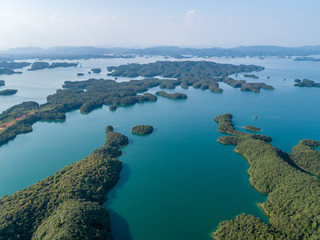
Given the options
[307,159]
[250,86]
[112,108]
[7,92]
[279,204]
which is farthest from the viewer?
[250,86]

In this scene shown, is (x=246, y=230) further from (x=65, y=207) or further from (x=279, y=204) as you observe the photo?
(x=65, y=207)

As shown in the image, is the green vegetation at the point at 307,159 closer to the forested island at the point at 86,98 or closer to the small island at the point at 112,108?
the small island at the point at 112,108

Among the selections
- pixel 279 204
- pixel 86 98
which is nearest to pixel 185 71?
pixel 86 98

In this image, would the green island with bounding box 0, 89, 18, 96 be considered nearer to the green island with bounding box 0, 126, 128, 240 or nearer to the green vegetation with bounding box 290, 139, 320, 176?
the green island with bounding box 0, 126, 128, 240

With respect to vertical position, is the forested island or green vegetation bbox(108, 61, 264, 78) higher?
green vegetation bbox(108, 61, 264, 78)

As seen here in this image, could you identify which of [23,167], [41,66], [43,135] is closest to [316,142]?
[23,167]

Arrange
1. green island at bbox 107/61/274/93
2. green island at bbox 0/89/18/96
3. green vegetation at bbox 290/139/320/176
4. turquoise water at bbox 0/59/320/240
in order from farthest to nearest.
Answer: green island at bbox 107/61/274/93 < green island at bbox 0/89/18/96 < green vegetation at bbox 290/139/320/176 < turquoise water at bbox 0/59/320/240

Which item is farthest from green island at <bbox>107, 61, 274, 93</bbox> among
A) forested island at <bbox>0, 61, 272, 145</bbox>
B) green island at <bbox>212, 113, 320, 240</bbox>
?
green island at <bbox>212, 113, 320, 240</bbox>
